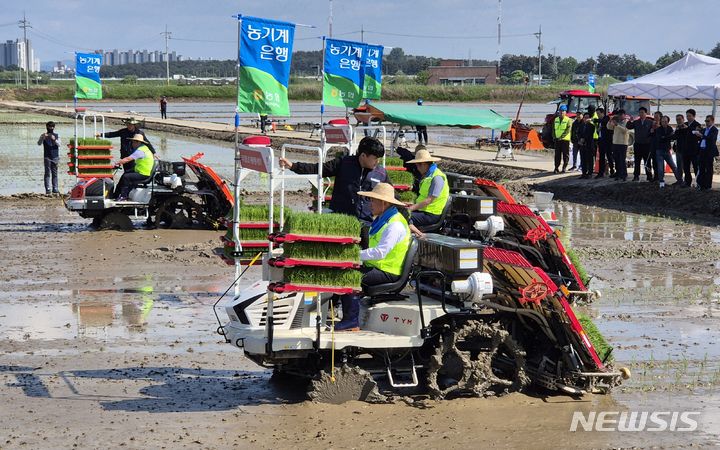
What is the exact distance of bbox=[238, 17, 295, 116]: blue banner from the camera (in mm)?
11641

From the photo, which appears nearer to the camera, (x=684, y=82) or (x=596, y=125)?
(x=596, y=125)

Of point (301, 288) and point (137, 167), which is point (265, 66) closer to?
point (301, 288)

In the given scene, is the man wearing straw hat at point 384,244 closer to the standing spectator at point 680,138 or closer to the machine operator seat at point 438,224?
the machine operator seat at point 438,224

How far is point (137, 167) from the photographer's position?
63.1 ft

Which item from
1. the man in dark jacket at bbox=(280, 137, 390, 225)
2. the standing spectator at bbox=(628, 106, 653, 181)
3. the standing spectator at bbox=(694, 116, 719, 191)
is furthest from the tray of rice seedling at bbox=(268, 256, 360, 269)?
the standing spectator at bbox=(628, 106, 653, 181)

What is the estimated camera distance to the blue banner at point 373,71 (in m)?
20.2

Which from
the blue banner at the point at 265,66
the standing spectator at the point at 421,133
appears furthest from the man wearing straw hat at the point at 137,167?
the standing spectator at the point at 421,133

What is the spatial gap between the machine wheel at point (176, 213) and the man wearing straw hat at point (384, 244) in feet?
35.9

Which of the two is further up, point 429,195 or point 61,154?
point 429,195

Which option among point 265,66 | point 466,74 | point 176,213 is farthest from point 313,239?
point 466,74

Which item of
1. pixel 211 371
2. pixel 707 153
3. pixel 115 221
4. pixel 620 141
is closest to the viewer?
pixel 211 371

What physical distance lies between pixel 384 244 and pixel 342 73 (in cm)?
983

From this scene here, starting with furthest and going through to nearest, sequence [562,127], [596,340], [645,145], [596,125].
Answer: [562,127]
[596,125]
[645,145]
[596,340]

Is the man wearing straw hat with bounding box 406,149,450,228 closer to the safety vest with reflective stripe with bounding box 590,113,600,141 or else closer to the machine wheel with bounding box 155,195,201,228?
the machine wheel with bounding box 155,195,201,228
